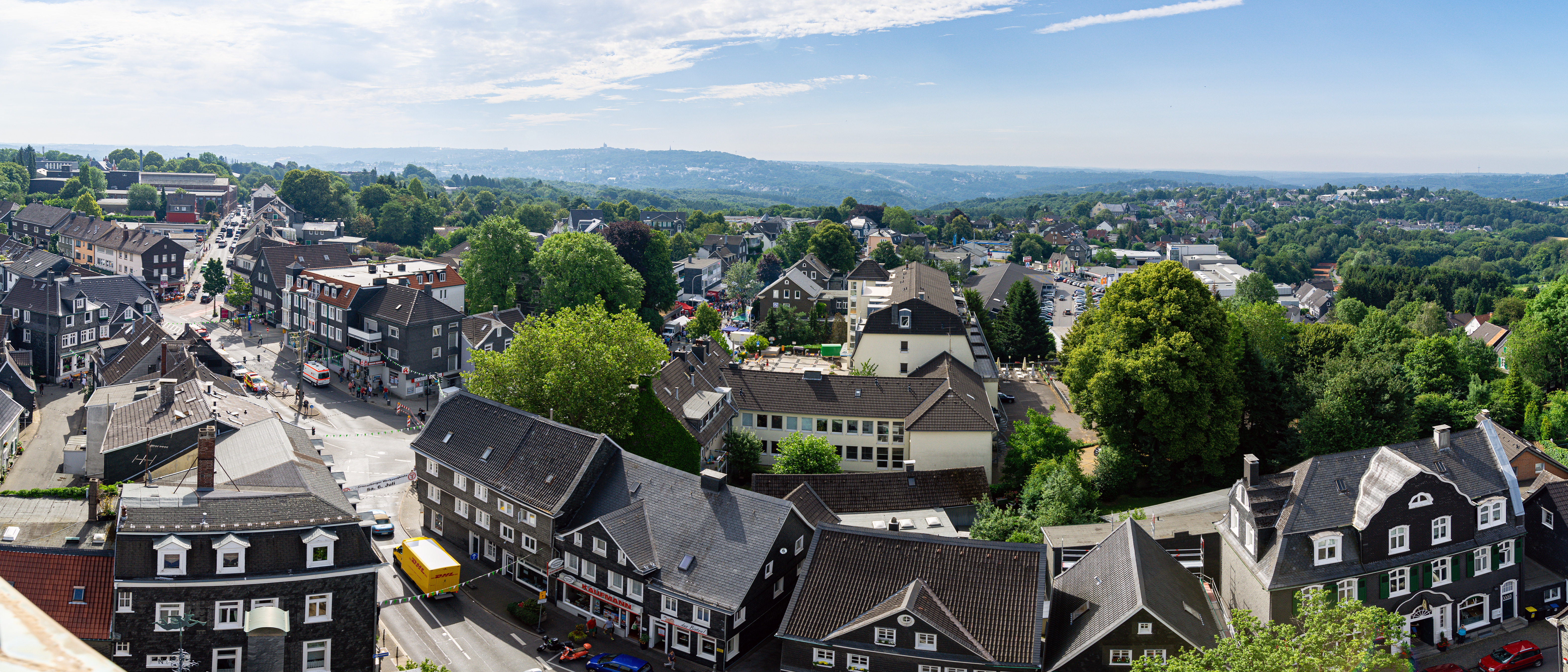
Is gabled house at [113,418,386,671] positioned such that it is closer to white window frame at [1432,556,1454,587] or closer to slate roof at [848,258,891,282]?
white window frame at [1432,556,1454,587]

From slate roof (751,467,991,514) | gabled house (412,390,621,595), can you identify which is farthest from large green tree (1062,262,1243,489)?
gabled house (412,390,621,595)

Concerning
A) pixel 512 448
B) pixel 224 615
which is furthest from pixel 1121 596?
pixel 224 615

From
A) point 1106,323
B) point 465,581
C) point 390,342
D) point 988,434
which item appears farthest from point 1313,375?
point 390,342

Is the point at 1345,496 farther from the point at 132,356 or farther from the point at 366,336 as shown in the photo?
the point at 132,356

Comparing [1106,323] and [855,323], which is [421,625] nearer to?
[1106,323]

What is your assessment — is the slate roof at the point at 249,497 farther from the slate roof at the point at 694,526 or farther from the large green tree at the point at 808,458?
the large green tree at the point at 808,458
